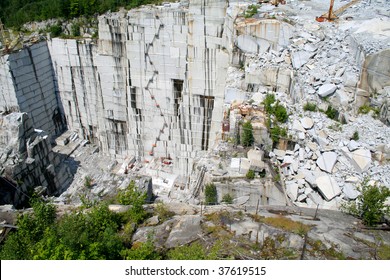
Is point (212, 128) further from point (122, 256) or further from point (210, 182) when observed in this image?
point (122, 256)

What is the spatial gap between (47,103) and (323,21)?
48.4ft

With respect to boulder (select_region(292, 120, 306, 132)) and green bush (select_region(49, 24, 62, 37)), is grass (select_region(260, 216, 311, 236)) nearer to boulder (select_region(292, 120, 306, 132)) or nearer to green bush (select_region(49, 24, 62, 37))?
boulder (select_region(292, 120, 306, 132))

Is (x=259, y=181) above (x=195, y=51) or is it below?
below

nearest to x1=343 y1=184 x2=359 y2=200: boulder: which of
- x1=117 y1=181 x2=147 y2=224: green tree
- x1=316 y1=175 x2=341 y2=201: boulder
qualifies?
x1=316 y1=175 x2=341 y2=201: boulder

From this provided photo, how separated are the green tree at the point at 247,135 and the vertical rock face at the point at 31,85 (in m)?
12.3

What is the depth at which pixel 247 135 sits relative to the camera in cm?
1154

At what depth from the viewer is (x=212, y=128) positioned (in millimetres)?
16578

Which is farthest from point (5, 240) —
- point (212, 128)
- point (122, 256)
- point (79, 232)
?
point (212, 128)

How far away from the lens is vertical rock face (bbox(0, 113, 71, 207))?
13.9 metres

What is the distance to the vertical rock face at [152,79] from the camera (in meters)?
15.9

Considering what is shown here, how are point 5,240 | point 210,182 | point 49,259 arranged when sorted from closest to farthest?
1. point 49,259
2. point 5,240
3. point 210,182

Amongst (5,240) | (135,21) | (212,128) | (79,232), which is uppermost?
(135,21)

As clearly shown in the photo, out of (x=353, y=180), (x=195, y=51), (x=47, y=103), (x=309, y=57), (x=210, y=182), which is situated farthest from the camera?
(x=47, y=103)

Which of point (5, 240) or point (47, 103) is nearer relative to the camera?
point (5, 240)
